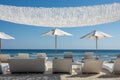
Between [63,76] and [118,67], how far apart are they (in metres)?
1.95

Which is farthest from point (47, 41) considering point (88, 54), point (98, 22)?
point (98, 22)

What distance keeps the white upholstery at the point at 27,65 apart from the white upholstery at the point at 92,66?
145 centimetres

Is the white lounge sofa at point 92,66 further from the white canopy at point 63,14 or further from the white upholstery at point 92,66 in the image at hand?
the white canopy at point 63,14

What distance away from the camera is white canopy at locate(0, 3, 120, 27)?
10.4m

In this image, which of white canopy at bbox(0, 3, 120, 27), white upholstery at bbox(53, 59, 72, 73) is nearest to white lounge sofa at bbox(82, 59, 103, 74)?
white upholstery at bbox(53, 59, 72, 73)

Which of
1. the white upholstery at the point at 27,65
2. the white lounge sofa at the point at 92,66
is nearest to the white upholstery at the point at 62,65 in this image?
the white upholstery at the point at 27,65

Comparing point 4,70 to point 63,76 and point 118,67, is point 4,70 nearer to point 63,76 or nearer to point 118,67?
point 63,76

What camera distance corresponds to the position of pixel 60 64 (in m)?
10.2

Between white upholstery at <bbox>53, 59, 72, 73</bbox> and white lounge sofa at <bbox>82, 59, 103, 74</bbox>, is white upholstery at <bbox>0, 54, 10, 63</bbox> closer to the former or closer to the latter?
white upholstery at <bbox>53, 59, 72, 73</bbox>

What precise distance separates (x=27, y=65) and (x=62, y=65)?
Answer: 4.01 feet

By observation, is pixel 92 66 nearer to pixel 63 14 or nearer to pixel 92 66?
pixel 92 66

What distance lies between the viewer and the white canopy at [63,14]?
408 inches

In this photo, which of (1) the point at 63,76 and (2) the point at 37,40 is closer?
(1) the point at 63,76

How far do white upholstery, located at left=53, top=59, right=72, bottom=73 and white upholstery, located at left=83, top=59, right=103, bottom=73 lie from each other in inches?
21.8
